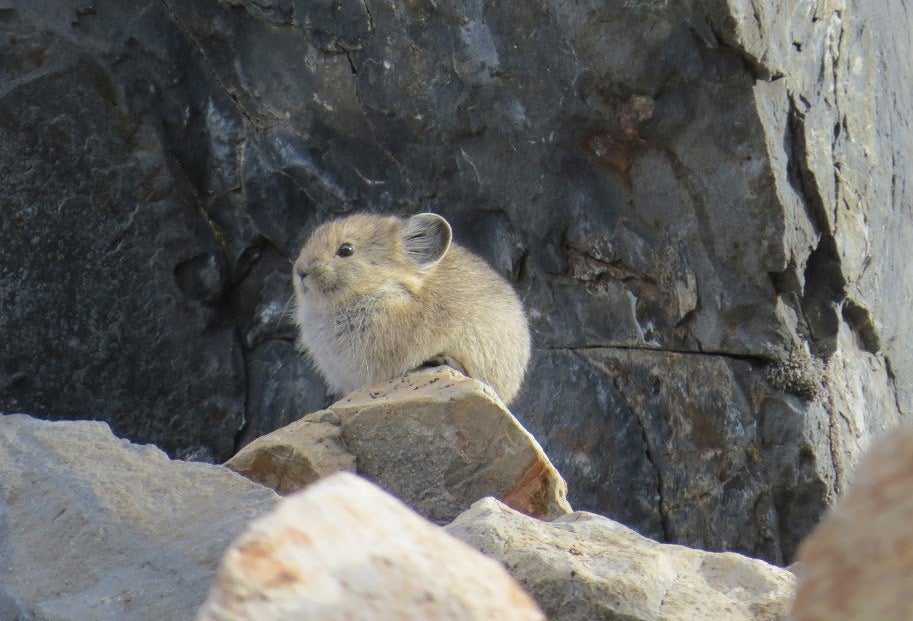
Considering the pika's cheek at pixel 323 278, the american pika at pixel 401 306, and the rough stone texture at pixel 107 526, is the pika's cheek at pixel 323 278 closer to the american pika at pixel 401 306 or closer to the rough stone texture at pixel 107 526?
the american pika at pixel 401 306

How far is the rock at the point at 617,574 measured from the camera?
3.65 meters

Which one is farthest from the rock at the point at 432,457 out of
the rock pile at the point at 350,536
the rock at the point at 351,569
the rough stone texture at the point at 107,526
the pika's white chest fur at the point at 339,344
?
the rock at the point at 351,569

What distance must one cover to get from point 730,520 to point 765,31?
2960 mm

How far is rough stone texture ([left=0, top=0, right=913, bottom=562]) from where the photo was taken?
282 inches

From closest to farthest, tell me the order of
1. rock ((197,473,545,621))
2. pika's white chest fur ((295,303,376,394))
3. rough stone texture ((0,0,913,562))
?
rock ((197,473,545,621)) → pika's white chest fur ((295,303,376,394)) → rough stone texture ((0,0,913,562))

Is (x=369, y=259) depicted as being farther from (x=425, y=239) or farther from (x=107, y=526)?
(x=107, y=526)

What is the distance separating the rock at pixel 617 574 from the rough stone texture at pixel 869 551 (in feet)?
4.75

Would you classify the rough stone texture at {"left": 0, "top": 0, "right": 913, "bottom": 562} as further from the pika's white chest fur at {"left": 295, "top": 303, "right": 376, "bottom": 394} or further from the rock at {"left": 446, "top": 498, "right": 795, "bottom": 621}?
the rock at {"left": 446, "top": 498, "right": 795, "bottom": 621}

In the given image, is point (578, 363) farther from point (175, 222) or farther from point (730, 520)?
point (175, 222)

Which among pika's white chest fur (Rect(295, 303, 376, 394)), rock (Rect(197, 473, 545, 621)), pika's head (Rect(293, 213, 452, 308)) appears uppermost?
rock (Rect(197, 473, 545, 621))

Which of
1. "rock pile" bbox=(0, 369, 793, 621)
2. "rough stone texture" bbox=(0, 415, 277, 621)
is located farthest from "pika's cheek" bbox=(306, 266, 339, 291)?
"rough stone texture" bbox=(0, 415, 277, 621)

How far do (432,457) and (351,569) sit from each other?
126 inches

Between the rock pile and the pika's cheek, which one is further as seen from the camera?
the pika's cheek

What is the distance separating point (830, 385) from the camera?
7395 millimetres
